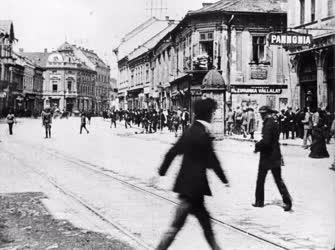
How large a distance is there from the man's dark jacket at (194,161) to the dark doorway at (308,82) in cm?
2159

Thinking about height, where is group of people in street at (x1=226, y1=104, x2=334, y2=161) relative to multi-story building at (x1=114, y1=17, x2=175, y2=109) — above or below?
below

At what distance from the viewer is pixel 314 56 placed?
2577cm

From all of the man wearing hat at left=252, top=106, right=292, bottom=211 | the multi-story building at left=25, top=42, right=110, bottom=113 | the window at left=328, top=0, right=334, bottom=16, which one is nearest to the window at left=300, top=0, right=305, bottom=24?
the window at left=328, top=0, right=334, bottom=16

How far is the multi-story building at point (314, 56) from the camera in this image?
930 inches

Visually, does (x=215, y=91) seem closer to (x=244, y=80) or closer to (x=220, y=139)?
(x=220, y=139)

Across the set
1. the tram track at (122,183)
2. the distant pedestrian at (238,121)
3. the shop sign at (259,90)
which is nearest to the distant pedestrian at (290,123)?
the shop sign at (259,90)

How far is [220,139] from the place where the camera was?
27.6 metres

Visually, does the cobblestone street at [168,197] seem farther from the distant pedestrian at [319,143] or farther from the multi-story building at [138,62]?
the multi-story building at [138,62]

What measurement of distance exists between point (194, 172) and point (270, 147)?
325cm

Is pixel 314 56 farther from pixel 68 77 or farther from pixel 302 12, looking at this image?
pixel 68 77

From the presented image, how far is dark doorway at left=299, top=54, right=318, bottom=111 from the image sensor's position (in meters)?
26.6

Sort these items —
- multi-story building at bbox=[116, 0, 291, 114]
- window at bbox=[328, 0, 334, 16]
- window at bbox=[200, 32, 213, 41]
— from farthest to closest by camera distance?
window at bbox=[200, 32, 213, 41]
multi-story building at bbox=[116, 0, 291, 114]
window at bbox=[328, 0, 334, 16]

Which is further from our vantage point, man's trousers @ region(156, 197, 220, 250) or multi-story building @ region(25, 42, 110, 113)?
multi-story building @ region(25, 42, 110, 113)

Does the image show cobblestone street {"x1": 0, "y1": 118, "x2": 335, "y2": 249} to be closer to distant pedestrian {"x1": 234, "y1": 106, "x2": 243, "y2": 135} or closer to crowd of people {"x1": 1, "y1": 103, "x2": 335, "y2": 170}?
crowd of people {"x1": 1, "y1": 103, "x2": 335, "y2": 170}
